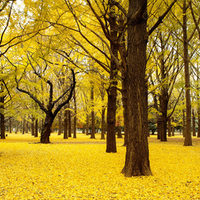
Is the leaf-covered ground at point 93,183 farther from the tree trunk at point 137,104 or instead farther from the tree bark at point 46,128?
the tree bark at point 46,128

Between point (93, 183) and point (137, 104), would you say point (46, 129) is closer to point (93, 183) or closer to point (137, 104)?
point (93, 183)

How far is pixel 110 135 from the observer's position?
901 cm

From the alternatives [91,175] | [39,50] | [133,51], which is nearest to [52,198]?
[91,175]

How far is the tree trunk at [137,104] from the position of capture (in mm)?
4730

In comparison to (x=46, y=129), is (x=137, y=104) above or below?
above

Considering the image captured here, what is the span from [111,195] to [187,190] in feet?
4.99

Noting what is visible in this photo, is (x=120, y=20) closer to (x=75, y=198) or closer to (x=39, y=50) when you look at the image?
(x=39, y=50)

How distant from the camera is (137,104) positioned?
189 inches

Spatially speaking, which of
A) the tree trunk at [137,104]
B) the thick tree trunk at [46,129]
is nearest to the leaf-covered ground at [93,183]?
the tree trunk at [137,104]

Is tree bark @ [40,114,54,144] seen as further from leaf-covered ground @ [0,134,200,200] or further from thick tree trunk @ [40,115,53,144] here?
leaf-covered ground @ [0,134,200,200]

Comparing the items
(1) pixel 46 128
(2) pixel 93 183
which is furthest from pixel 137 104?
(1) pixel 46 128

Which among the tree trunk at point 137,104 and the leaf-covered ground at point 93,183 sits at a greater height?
the tree trunk at point 137,104

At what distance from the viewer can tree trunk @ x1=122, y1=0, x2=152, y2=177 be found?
15.5 ft

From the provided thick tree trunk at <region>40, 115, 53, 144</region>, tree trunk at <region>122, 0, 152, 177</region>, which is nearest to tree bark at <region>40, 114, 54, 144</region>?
thick tree trunk at <region>40, 115, 53, 144</region>
